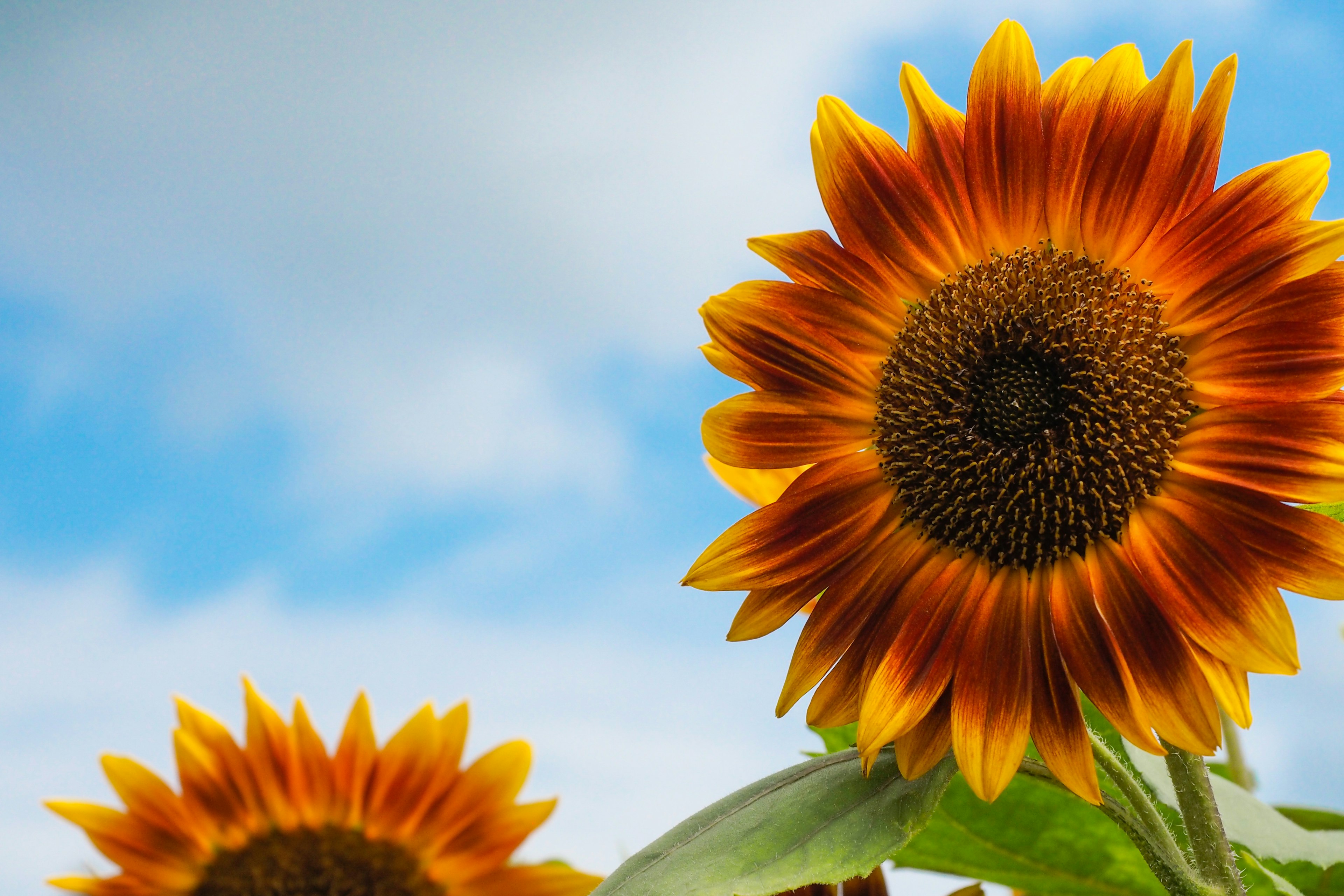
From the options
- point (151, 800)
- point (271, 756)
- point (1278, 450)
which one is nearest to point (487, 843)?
point (271, 756)

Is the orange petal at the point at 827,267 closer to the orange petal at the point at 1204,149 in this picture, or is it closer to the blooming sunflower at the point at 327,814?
the orange petal at the point at 1204,149

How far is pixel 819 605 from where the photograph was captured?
3.31 feet

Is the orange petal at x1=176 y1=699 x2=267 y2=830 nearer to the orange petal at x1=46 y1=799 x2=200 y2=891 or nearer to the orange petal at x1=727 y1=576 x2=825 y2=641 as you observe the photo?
the orange petal at x1=46 y1=799 x2=200 y2=891

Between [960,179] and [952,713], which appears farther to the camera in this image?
[960,179]

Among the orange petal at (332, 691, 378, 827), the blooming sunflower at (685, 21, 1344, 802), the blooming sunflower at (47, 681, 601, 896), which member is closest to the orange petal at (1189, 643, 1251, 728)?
the blooming sunflower at (685, 21, 1344, 802)

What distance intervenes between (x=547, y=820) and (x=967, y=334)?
40.7 inches

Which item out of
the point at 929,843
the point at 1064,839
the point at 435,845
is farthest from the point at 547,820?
the point at 1064,839

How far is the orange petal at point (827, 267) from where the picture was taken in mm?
1036

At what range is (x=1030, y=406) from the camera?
1062 millimetres

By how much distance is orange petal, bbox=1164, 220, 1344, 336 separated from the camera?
891mm

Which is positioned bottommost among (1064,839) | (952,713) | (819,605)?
(1064,839)

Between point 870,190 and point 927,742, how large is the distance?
0.48m

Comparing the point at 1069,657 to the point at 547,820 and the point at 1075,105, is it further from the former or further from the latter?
the point at 547,820

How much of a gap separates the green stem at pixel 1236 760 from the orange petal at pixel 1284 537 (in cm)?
76
